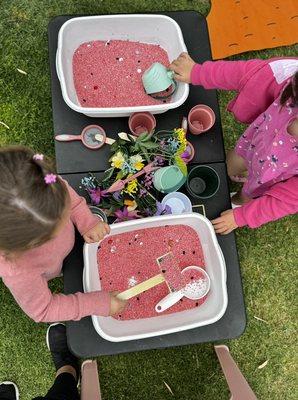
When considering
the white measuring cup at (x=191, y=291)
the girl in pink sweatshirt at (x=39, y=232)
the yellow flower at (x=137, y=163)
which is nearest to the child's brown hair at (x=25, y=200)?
the girl in pink sweatshirt at (x=39, y=232)

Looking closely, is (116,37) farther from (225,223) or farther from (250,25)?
(250,25)

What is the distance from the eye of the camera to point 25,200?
1010mm

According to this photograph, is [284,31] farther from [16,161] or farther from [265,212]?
[16,161]

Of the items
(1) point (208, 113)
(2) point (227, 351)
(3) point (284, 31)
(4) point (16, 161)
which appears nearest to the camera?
(4) point (16, 161)

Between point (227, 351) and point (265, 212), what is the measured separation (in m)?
0.73

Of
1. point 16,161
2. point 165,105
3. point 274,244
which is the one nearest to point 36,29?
point 165,105

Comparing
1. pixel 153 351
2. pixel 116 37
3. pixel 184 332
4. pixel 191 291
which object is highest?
pixel 116 37

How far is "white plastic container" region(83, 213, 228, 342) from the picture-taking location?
1.36m

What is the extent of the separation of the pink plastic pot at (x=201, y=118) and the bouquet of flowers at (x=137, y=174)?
0.10m

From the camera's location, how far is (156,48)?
1617mm

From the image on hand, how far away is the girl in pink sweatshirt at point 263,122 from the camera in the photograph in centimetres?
136

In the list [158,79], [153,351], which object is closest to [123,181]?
[158,79]

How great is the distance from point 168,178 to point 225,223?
9.5 inches

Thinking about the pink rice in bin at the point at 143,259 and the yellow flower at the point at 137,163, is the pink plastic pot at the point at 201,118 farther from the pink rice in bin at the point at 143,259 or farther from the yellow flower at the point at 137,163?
the pink rice in bin at the point at 143,259
